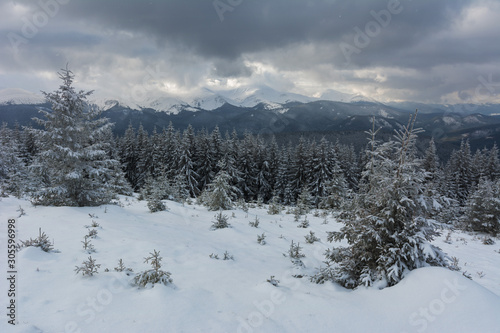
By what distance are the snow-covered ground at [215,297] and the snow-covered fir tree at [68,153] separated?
3.72 metres

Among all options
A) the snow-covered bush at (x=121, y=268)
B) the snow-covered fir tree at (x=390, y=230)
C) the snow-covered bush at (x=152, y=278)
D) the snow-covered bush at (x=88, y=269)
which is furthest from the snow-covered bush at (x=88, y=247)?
the snow-covered fir tree at (x=390, y=230)

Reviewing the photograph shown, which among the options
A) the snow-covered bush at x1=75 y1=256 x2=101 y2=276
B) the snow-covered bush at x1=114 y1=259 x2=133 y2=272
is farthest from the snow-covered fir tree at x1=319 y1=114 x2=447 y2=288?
the snow-covered bush at x1=75 y1=256 x2=101 y2=276

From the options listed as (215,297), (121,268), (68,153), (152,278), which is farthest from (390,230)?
(68,153)

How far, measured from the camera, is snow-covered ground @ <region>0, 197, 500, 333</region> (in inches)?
119

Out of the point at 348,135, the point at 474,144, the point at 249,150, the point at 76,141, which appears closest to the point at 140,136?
the point at 249,150

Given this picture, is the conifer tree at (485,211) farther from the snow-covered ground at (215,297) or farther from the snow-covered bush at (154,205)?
the snow-covered bush at (154,205)

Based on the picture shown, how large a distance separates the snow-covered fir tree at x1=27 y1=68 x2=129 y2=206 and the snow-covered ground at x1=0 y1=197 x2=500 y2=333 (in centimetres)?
372

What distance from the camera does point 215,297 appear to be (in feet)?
13.0

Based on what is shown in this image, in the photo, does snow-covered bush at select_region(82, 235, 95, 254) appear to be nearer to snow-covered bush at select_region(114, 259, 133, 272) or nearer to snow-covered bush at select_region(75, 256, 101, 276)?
snow-covered bush at select_region(75, 256, 101, 276)

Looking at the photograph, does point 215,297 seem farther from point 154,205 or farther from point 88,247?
point 154,205

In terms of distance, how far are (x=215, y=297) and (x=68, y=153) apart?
946 centimetres

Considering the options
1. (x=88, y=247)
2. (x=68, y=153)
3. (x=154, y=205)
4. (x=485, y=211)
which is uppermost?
(x=68, y=153)

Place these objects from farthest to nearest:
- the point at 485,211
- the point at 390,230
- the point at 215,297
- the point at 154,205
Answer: the point at 485,211
the point at 154,205
the point at 390,230
the point at 215,297

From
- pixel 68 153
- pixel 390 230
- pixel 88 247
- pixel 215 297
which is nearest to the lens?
pixel 215 297
